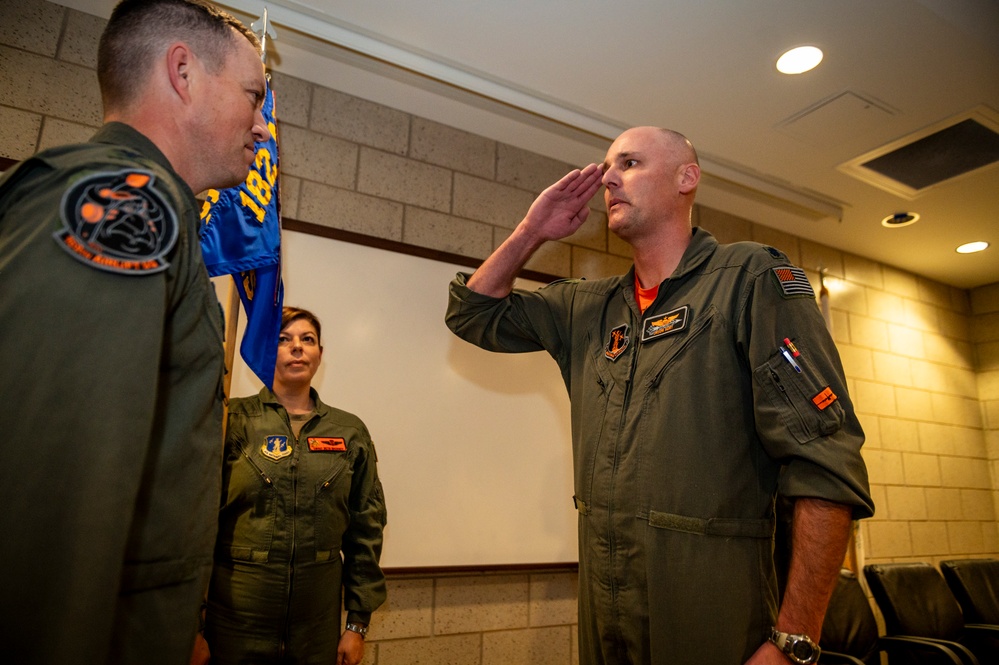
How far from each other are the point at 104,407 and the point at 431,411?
2.27 metres

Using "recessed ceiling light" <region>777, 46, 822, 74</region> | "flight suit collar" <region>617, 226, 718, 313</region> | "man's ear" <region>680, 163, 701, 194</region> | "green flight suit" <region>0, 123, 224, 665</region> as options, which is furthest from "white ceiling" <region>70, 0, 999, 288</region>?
"green flight suit" <region>0, 123, 224, 665</region>

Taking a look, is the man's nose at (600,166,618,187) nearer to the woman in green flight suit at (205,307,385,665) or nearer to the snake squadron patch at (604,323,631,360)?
the snake squadron patch at (604,323,631,360)

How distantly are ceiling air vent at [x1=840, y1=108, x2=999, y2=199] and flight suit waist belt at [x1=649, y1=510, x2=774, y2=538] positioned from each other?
9.58 ft

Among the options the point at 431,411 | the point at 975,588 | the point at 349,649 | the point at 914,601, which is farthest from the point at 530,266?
the point at 975,588

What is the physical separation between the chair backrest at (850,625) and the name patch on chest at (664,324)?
2.53 metres

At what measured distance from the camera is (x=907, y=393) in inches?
193

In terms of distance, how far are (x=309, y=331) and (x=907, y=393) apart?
465 cm

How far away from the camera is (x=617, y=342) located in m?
1.53

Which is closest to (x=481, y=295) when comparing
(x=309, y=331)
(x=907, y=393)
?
(x=309, y=331)

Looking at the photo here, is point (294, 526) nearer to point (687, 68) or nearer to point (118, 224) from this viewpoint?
point (118, 224)

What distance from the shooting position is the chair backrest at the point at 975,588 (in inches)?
151

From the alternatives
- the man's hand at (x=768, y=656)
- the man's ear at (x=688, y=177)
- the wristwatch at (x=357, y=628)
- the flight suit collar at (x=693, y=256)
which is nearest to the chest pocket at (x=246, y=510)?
the wristwatch at (x=357, y=628)

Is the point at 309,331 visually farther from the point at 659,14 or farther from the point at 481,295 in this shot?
the point at 659,14

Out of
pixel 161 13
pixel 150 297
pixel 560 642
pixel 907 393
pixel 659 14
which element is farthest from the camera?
pixel 907 393
